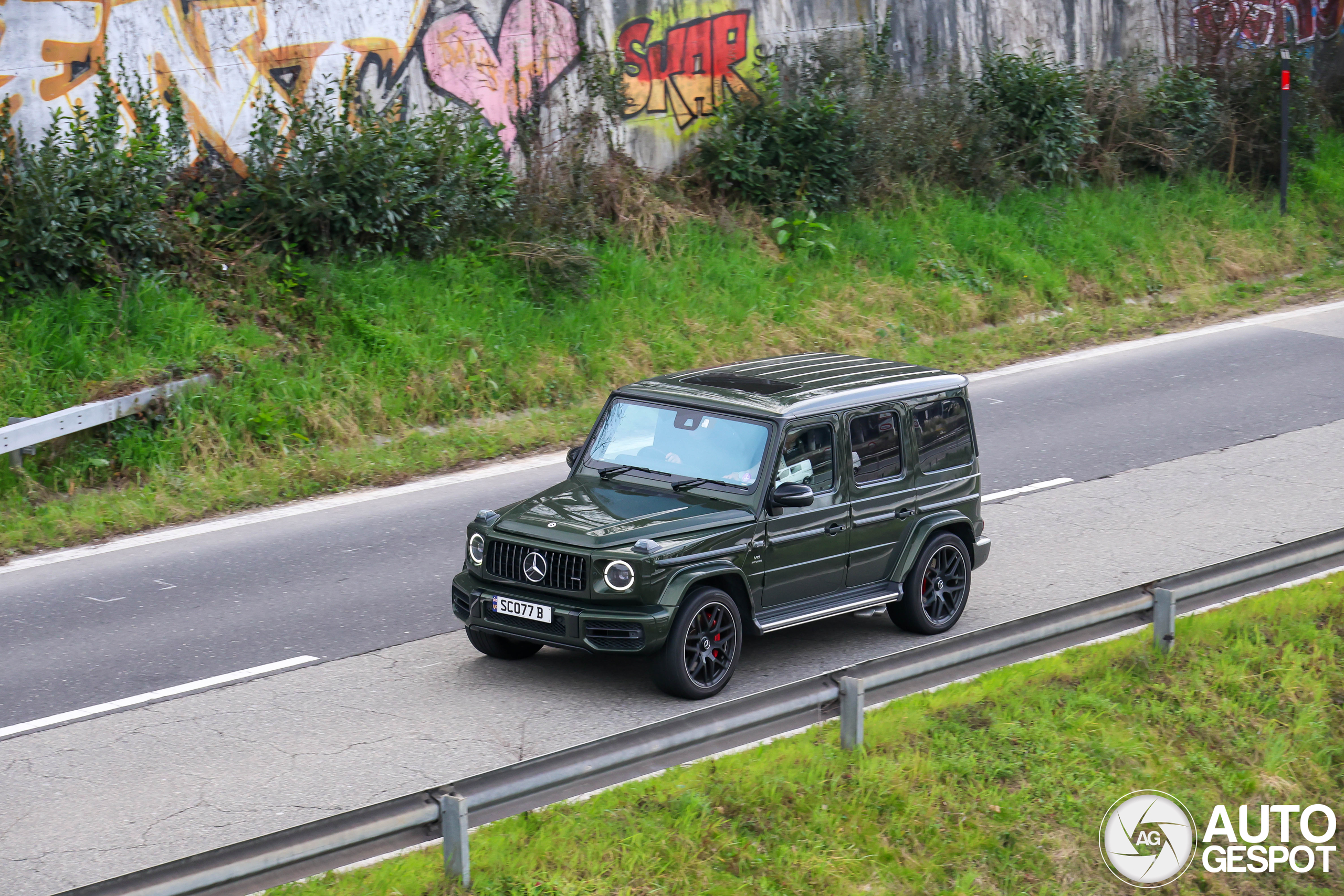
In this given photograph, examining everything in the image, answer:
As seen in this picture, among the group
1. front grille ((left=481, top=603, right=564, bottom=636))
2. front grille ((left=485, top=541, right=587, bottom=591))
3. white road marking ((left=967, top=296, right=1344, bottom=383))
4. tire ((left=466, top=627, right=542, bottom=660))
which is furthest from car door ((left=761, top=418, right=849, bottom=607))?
white road marking ((left=967, top=296, right=1344, bottom=383))

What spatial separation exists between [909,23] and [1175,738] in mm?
15788

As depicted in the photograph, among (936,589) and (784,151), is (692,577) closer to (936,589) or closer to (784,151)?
(936,589)

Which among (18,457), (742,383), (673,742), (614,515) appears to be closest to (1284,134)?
(742,383)

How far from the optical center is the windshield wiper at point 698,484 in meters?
8.28

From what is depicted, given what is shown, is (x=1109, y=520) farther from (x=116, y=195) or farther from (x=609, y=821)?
(x=116, y=195)

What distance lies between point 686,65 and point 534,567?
12559 mm

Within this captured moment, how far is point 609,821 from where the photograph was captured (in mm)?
6148

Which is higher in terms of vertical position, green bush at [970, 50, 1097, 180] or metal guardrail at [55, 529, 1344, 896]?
green bush at [970, 50, 1097, 180]

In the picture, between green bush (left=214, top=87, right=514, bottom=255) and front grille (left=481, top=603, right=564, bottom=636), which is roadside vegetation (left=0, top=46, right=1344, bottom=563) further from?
front grille (left=481, top=603, right=564, bottom=636)

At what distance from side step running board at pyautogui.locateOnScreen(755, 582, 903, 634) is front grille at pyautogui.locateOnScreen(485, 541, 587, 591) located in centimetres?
114

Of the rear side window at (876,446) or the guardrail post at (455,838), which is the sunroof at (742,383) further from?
the guardrail post at (455,838)

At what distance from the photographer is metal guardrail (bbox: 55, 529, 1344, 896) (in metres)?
4.92

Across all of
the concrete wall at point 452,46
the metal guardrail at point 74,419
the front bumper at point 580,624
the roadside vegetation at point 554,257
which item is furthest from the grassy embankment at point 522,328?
the front bumper at point 580,624

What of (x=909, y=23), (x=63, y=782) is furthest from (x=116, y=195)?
(x=909, y=23)
